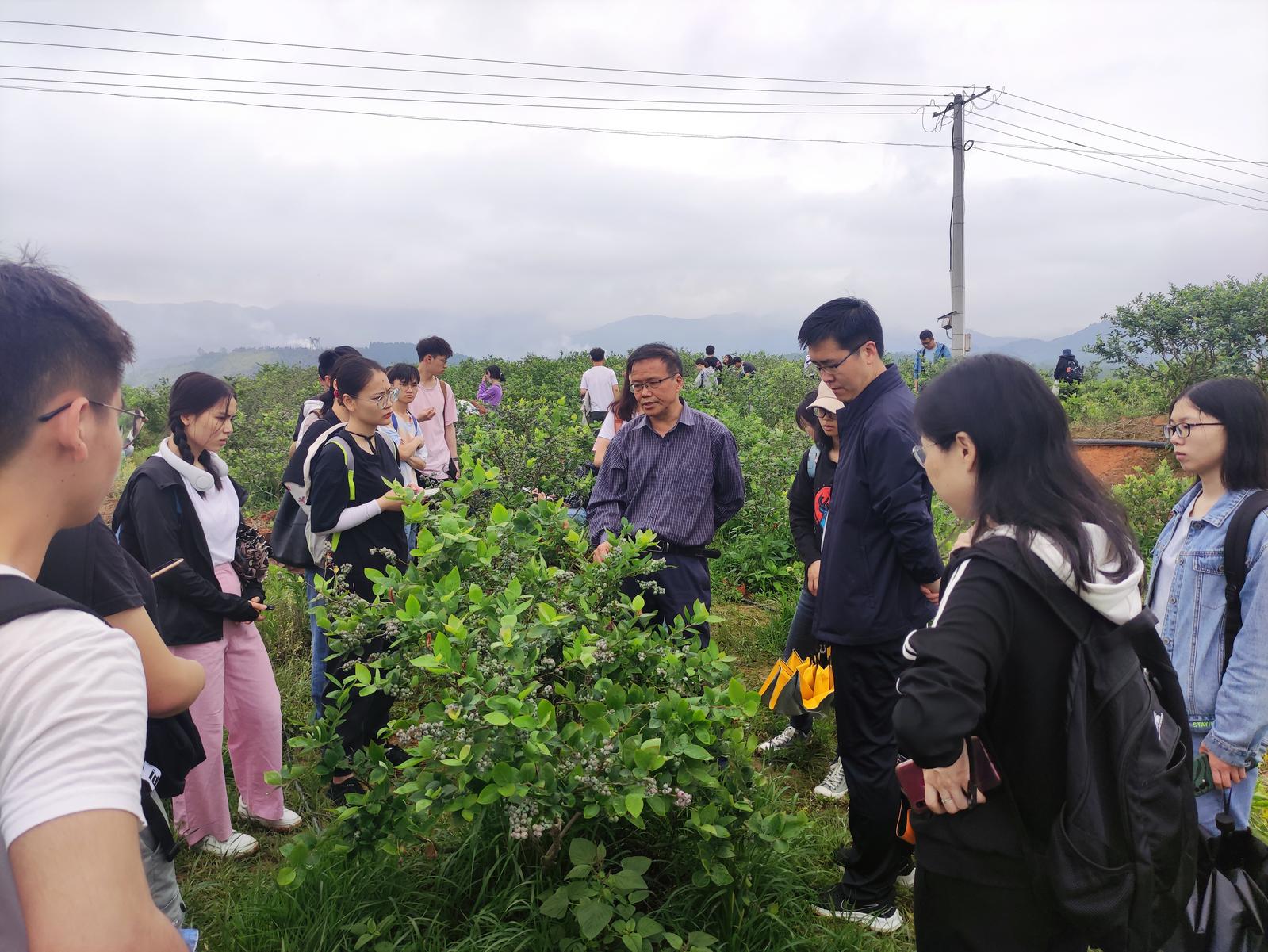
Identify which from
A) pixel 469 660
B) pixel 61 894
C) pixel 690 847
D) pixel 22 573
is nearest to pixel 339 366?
pixel 469 660

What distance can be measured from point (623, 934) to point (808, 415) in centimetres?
242

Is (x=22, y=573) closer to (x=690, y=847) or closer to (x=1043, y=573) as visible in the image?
(x=1043, y=573)

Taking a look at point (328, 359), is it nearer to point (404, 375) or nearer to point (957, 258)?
point (404, 375)

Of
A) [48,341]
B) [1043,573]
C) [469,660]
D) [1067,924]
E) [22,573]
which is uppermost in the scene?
[48,341]

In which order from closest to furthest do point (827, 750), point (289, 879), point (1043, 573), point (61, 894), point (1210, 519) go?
1. point (61, 894)
2. point (1043, 573)
3. point (289, 879)
4. point (1210, 519)
5. point (827, 750)

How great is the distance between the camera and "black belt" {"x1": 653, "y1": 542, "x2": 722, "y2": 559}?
3387 mm

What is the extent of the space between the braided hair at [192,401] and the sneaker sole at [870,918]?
2.75 m

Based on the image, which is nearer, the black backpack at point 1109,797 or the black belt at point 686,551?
the black backpack at point 1109,797

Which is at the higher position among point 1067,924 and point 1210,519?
point 1210,519

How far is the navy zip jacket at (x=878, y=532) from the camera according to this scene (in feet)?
8.46

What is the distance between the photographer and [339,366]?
3459mm

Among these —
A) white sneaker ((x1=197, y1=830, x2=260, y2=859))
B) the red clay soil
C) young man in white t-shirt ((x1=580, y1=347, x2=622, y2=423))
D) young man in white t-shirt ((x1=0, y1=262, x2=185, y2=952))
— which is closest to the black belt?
white sneaker ((x1=197, y1=830, x2=260, y2=859))

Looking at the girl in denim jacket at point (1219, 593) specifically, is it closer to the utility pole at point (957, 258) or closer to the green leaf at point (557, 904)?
the green leaf at point (557, 904)

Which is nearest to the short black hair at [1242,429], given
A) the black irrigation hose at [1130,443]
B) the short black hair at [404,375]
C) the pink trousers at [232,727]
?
the pink trousers at [232,727]
